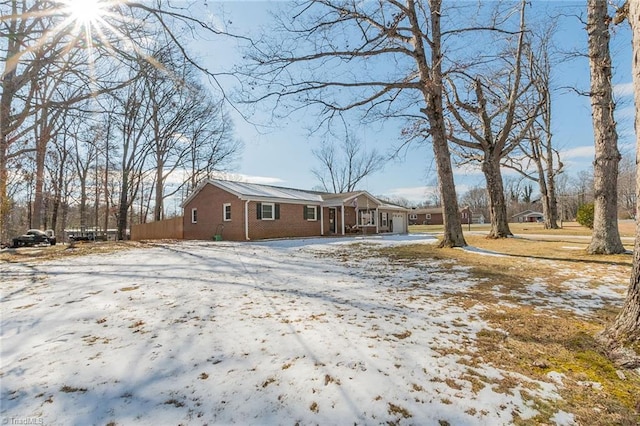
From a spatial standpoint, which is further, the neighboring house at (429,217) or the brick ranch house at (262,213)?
the neighboring house at (429,217)

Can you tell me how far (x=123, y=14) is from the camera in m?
6.41

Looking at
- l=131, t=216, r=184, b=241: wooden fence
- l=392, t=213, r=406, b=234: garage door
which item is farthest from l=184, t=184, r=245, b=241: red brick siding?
l=392, t=213, r=406, b=234: garage door

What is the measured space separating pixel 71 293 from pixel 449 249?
9.95m

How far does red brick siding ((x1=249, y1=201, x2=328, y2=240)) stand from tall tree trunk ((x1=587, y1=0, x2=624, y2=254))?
15015mm

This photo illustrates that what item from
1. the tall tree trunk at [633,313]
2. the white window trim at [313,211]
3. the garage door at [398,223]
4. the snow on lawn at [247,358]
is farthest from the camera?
the garage door at [398,223]

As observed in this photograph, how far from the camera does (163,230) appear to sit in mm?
23312

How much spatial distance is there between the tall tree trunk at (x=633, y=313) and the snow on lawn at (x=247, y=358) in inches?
41.1

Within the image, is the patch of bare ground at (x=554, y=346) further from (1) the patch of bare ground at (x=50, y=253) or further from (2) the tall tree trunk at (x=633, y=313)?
(1) the patch of bare ground at (x=50, y=253)

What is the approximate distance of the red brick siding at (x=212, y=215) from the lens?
17969mm

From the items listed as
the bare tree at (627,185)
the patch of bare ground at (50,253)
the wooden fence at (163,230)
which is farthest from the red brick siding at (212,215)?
the bare tree at (627,185)

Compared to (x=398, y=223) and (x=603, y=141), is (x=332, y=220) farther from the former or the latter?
(x=603, y=141)

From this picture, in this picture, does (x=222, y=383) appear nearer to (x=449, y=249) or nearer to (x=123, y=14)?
(x=123, y=14)

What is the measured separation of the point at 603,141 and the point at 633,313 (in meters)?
7.92

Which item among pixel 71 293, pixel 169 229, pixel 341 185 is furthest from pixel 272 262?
pixel 341 185
